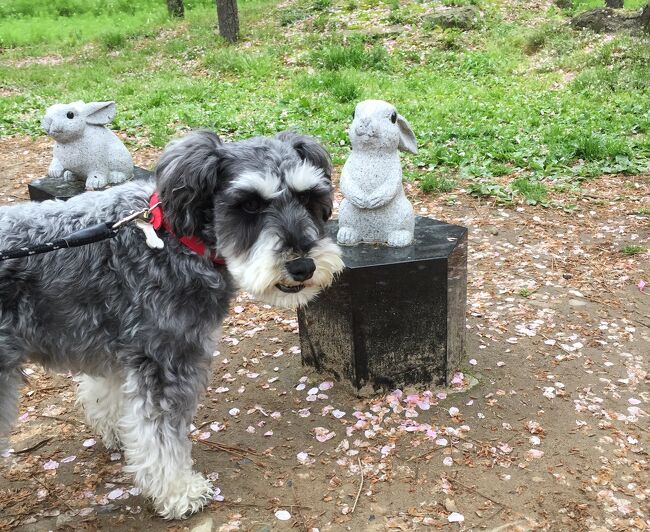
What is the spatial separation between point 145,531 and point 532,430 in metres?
2.39

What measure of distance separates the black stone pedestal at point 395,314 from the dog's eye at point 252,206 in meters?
1.11

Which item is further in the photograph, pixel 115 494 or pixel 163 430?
pixel 115 494

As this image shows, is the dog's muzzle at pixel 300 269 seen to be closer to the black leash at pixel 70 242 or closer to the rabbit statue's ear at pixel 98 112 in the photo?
the black leash at pixel 70 242

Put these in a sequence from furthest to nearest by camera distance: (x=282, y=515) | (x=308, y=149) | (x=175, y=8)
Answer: (x=175, y=8) → (x=282, y=515) → (x=308, y=149)

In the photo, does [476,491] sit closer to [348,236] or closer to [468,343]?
[468,343]

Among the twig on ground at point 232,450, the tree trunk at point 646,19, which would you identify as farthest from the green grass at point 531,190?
the tree trunk at point 646,19

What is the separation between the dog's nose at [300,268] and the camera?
2.94 meters

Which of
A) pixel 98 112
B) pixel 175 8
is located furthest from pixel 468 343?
pixel 175 8

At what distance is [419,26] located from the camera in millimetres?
15914

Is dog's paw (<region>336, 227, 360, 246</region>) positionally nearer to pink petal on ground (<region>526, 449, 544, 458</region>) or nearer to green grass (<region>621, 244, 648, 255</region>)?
pink petal on ground (<region>526, 449, 544, 458</region>)

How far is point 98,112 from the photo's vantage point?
19.5ft

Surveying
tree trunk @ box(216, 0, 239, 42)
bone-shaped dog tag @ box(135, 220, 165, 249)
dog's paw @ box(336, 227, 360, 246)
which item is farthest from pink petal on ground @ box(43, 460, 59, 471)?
tree trunk @ box(216, 0, 239, 42)

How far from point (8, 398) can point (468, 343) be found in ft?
10.6

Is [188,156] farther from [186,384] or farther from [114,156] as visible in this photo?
[114,156]
